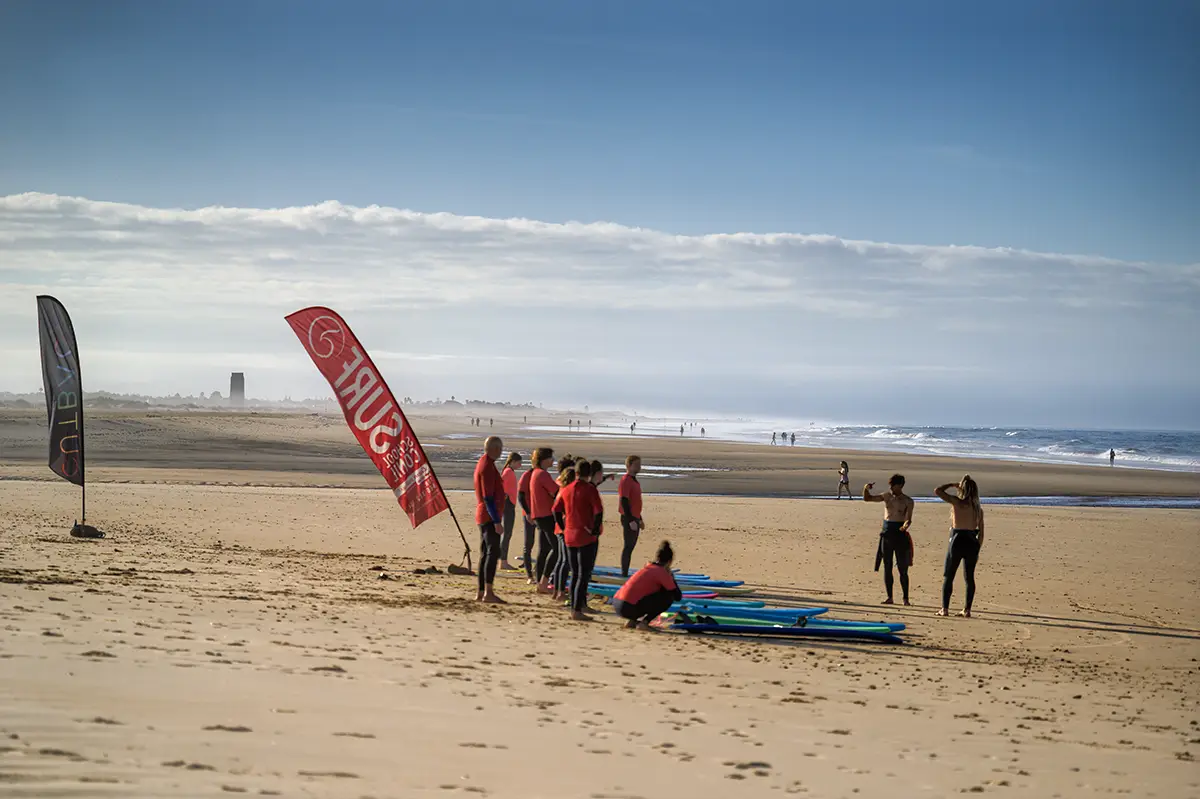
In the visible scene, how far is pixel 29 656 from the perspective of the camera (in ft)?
20.6

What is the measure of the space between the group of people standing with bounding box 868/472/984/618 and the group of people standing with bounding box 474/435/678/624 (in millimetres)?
2901

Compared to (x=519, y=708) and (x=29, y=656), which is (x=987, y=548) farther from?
(x=29, y=656)

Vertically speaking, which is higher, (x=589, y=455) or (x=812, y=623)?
(x=589, y=455)

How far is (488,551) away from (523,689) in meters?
3.85

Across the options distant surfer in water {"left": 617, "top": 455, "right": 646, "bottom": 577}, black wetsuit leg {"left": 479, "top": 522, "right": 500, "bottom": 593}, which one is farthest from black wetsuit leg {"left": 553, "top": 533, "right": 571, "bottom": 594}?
distant surfer in water {"left": 617, "top": 455, "right": 646, "bottom": 577}

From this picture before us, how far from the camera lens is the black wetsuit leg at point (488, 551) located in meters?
10.5

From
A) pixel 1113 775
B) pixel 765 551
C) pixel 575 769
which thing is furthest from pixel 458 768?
pixel 765 551

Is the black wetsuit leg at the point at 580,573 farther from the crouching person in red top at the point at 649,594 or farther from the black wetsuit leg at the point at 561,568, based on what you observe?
the black wetsuit leg at the point at 561,568

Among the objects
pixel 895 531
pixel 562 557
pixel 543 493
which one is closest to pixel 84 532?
pixel 543 493

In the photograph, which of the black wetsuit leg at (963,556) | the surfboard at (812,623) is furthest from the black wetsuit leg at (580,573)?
the black wetsuit leg at (963,556)

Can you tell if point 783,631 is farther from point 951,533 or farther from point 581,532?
point 951,533

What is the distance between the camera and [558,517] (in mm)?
10820

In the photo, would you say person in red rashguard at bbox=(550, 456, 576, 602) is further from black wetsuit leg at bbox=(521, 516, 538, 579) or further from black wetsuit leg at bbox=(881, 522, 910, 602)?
black wetsuit leg at bbox=(881, 522, 910, 602)

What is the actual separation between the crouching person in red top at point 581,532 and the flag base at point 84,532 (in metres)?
7.23
